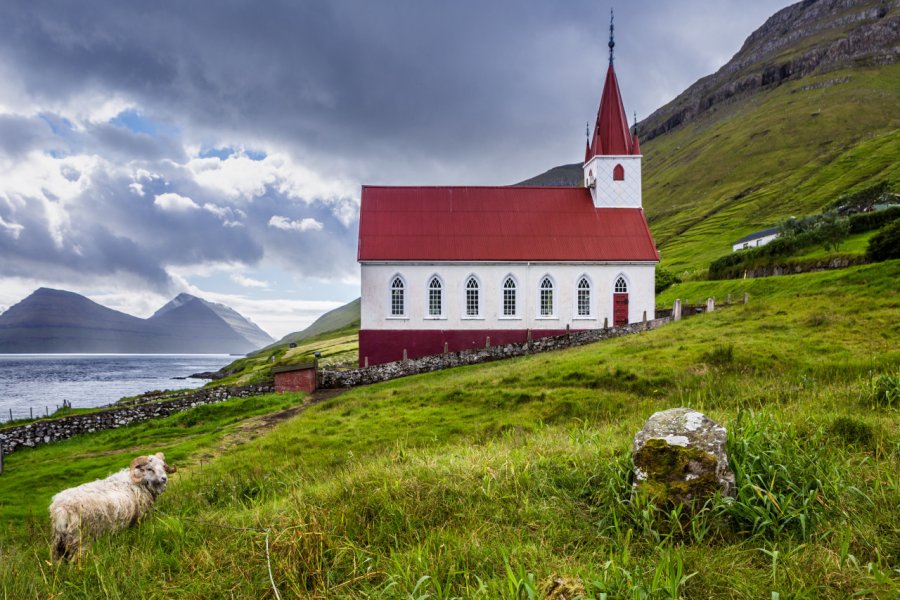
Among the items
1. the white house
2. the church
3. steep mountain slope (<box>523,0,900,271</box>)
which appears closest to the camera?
the church

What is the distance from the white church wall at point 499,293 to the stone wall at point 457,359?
5.51 metres

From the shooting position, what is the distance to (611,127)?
43.5 metres

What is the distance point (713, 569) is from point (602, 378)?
15.0 metres

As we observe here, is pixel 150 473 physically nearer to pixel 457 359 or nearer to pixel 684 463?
pixel 684 463

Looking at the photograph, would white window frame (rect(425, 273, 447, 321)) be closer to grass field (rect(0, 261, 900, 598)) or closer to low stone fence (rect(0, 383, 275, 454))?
low stone fence (rect(0, 383, 275, 454))

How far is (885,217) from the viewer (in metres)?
60.8

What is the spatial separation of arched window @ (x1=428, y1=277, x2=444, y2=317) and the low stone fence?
42.5ft

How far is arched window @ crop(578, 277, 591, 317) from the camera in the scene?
3931 cm

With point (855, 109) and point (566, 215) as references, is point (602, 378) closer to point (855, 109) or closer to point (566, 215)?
point (566, 215)

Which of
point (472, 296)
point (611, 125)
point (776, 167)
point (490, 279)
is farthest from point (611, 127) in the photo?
point (776, 167)

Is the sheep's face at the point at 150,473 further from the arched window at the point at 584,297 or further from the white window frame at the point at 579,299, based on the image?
the arched window at the point at 584,297

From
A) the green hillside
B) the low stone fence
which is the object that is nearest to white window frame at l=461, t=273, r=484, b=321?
the low stone fence

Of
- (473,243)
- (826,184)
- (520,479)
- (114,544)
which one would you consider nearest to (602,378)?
(520,479)

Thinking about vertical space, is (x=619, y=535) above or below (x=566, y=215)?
below
